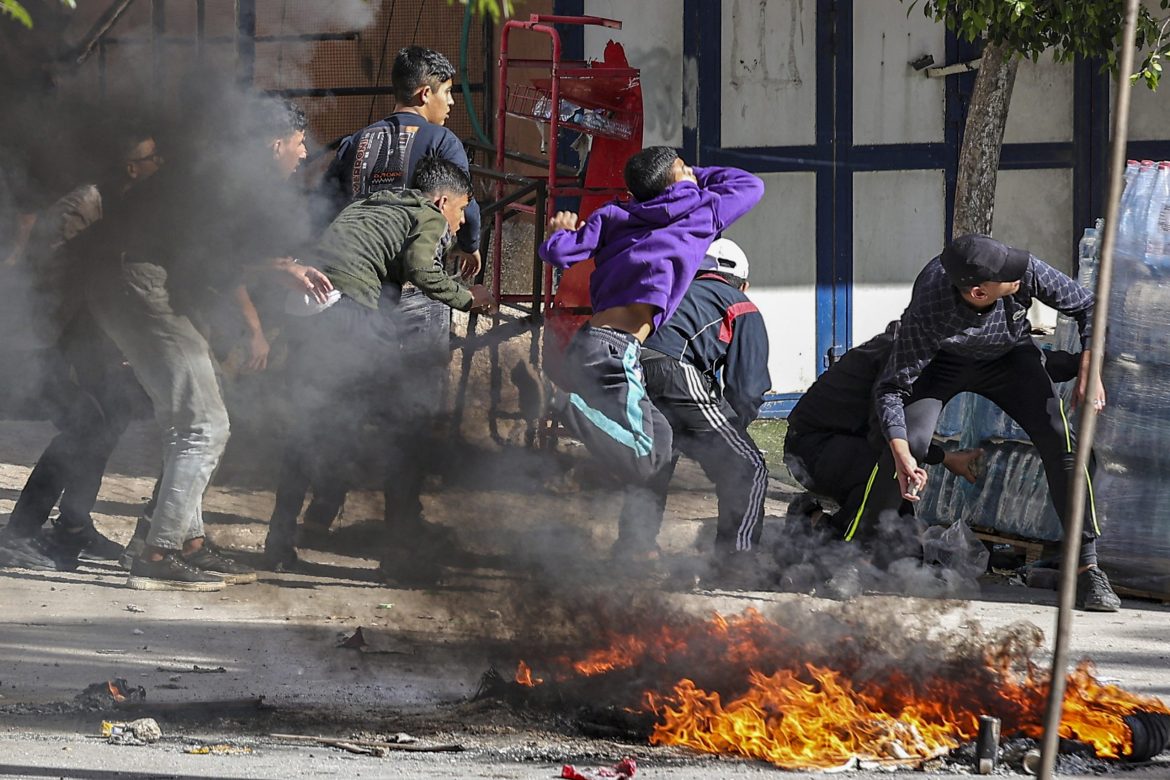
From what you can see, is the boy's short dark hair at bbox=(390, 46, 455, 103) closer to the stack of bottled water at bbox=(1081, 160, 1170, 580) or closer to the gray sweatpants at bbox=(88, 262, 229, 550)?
the gray sweatpants at bbox=(88, 262, 229, 550)

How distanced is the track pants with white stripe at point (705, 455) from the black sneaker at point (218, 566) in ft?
4.98

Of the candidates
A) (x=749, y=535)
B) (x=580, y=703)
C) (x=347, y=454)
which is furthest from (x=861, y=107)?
(x=580, y=703)

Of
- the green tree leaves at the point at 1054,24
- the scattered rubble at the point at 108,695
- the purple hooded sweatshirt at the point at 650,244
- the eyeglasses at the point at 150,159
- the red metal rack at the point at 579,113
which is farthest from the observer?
the red metal rack at the point at 579,113

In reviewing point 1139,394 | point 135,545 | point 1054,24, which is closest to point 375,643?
point 135,545

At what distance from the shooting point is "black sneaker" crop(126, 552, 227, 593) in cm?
544

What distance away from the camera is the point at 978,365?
5.71m

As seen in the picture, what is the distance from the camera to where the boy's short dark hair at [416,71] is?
6047 mm

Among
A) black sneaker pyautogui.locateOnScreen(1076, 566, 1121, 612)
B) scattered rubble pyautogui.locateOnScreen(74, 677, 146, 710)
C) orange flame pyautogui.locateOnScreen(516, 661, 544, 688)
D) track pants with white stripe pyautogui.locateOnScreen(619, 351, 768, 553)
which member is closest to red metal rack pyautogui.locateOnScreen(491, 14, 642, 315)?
track pants with white stripe pyautogui.locateOnScreen(619, 351, 768, 553)

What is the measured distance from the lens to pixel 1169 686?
446 cm

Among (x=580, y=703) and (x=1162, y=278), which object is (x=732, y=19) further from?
(x=580, y=703)

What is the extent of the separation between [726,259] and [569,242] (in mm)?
951

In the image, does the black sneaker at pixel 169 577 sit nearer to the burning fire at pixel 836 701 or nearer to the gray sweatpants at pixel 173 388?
the gray sweatpants at pixel 173 388

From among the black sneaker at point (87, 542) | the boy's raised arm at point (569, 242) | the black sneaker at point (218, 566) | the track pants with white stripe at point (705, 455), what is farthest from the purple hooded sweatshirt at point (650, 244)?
the black sneaker at point (87, 542)

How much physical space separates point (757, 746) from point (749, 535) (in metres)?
2.26
